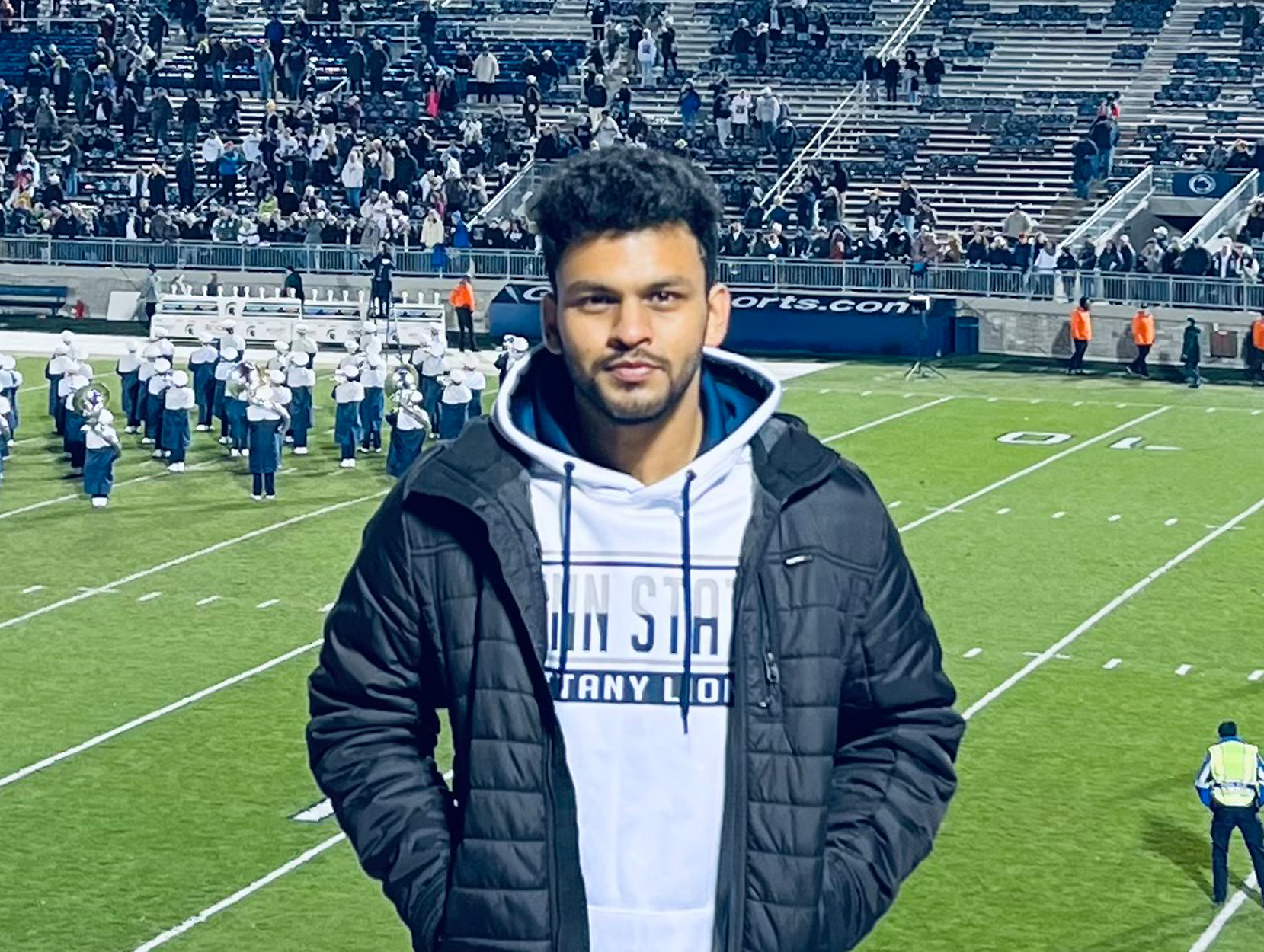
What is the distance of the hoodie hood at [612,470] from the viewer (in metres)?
3.79

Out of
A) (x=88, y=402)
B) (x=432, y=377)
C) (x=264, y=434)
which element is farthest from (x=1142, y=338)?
(x=88, y=402)

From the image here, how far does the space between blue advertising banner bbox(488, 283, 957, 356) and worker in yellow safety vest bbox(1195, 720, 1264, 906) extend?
2119 centimetres

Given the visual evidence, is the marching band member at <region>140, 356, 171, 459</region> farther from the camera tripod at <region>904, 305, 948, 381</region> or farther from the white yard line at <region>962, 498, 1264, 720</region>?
the camera tripod at <region>904, 305, 948, 381</region>

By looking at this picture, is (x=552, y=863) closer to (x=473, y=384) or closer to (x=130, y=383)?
(x=473, y=384)

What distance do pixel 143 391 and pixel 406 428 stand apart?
12.3 feet

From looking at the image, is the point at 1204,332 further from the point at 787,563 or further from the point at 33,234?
the point at 787,563

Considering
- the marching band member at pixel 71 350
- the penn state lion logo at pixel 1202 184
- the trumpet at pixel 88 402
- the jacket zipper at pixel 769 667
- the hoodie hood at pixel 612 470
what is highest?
the hoodie hood at pixel 612 470

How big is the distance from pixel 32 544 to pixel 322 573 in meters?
2.60

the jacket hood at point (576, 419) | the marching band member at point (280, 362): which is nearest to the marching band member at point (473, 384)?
the marching band member at point (280, 362)

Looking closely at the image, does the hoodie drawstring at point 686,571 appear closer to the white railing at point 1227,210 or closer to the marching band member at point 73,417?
the marching band member at point 73,417

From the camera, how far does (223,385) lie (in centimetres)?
2572

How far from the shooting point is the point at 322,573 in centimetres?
1902

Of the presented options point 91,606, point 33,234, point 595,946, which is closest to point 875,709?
point 595,946

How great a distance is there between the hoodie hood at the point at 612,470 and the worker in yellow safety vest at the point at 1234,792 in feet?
26.1
